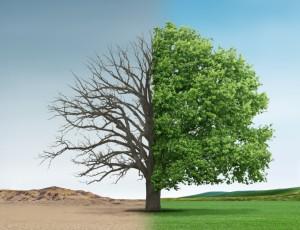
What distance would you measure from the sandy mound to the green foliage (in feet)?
62.3

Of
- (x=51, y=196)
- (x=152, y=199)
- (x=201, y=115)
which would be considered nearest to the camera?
(x=201, y=115)

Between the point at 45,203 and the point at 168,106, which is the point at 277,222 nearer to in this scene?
the point at 168,106

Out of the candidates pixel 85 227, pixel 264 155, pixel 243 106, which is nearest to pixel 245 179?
pixel 264 155

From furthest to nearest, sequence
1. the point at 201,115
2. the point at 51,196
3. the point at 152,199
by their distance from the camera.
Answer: the point at 51,196 → the point at 152,199 → the point at 201,115

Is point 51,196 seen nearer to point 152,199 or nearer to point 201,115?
point 152,199

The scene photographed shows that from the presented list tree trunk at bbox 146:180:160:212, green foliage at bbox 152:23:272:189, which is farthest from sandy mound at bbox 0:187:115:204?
green foliage at bbox 152:23:272:189

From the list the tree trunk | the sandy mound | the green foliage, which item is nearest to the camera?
the green foliage

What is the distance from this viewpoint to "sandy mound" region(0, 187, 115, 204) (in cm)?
6750

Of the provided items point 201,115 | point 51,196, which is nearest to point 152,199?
point 201,115

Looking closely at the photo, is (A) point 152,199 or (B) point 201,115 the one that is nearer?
(B) point 201,115

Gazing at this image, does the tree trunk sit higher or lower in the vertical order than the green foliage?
lower

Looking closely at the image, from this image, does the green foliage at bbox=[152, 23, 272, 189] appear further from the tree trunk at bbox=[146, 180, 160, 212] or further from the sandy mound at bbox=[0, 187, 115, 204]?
the sandy mound at bbox=[0, 187, 115, 204]

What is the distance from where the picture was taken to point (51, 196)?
68.5 m

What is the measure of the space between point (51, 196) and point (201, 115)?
85.6ft
